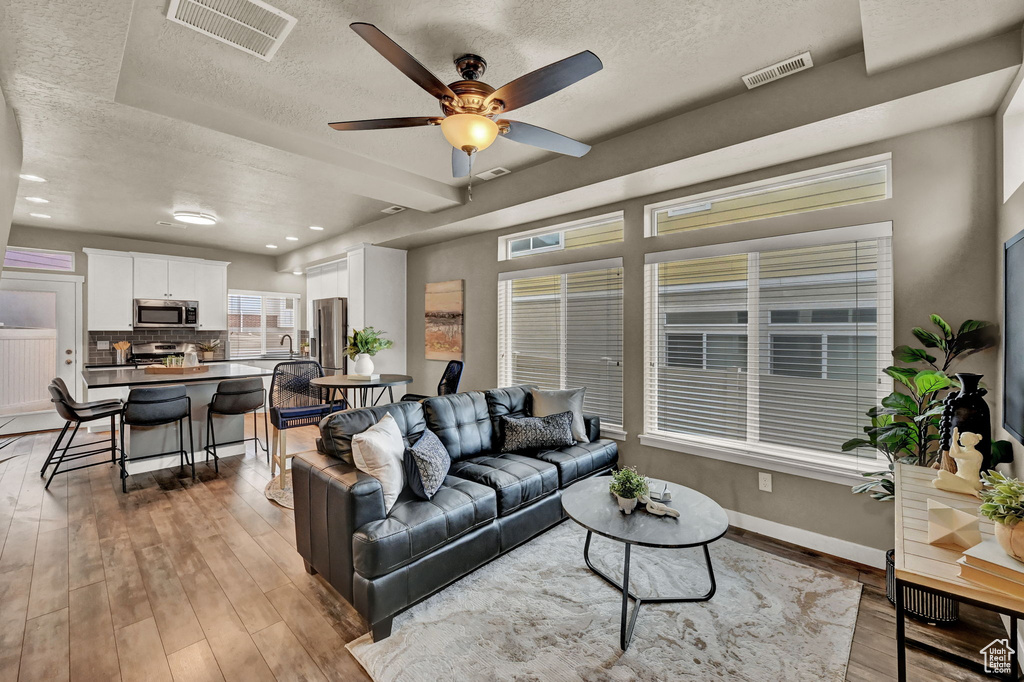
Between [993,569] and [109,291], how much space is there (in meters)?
8.85

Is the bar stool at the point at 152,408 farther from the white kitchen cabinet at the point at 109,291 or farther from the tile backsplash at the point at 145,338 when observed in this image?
the tile backsplash at the point at 145,338

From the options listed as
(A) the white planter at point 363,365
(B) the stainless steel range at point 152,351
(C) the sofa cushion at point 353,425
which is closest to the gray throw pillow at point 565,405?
(C) the sofa cushion at point 353,425

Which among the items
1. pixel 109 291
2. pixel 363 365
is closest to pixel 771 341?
pixel 363 365

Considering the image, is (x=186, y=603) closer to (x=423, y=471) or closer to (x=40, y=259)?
(x=423, y=471)

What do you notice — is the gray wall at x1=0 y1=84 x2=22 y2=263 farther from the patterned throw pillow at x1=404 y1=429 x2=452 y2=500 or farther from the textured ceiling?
the textured ceiling

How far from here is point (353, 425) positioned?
2.57 m

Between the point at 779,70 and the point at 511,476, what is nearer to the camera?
the point at 779,70

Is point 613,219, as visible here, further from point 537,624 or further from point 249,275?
point 249,275

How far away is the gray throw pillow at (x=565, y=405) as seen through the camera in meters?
3.54

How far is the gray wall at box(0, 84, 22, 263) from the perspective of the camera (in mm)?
2256

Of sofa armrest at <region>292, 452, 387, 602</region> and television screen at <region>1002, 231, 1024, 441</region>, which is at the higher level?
television screen at <region>1002, 231, 1024, 441</region>

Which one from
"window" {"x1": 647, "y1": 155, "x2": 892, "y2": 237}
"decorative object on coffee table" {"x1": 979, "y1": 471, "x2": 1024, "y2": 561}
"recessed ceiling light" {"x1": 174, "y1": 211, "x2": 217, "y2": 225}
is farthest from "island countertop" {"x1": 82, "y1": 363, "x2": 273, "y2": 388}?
"decorative object on coffee table" {"x1": 979, "y1": 471, "x2": 1024, "y2": 561}

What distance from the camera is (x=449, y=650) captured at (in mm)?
1938

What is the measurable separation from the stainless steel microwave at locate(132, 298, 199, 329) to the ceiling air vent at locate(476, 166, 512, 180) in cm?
574
